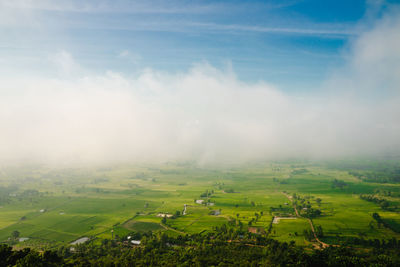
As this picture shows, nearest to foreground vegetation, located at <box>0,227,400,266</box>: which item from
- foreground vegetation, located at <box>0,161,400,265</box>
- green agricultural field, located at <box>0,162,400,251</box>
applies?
foreground vegetation, located at <box>0,161,400,265</box>

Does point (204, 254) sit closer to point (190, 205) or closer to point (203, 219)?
point (203, 219)

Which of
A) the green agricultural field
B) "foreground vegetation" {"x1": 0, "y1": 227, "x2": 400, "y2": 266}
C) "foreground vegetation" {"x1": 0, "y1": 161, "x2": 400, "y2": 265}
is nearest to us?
"foreground vegetation" {"x1": 0, "y1": 227, "x2": 400, "y2": 266}

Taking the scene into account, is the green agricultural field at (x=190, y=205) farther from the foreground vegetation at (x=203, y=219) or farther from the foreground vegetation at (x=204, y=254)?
the foreground vegetation at (x=204, y=254)

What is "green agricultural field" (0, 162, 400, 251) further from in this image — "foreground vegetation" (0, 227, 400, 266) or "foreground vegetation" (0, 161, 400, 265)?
"foreground vegetation" (0, 227, 400, 266)

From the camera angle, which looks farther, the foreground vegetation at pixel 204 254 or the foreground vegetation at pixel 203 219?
the foreground vegetation at pixel 203 219

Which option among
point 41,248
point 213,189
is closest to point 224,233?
point 41,248

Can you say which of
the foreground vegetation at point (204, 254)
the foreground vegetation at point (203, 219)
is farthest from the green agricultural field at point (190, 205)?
the foreground vegetation at point (204, 254)

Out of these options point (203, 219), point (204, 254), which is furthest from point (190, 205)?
point (204, 254)

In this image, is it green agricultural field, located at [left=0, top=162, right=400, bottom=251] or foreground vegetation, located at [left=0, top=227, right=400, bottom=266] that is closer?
foreground vegetation, located at [left=0, top=227, right=400, bottom=266]
